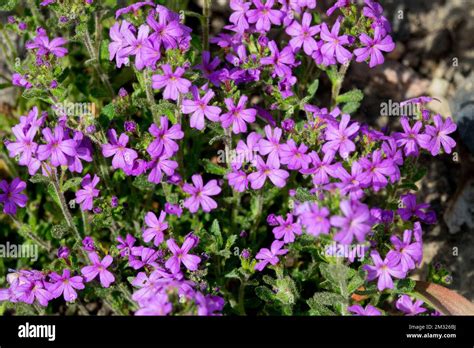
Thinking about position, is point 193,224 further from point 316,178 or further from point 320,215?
point 320,215

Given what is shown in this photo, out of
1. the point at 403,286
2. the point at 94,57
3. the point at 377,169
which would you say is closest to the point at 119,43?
the point at 94,57

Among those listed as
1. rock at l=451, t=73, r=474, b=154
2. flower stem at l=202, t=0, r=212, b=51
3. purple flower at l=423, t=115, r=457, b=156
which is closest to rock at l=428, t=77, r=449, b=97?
rock at l=451, t=73, r=474, b=154

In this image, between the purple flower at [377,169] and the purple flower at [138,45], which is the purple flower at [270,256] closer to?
the purple flower at [377,169]

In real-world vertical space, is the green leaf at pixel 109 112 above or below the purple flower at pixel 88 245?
above

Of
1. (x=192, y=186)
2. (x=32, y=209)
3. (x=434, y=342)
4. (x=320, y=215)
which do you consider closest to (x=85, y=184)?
(x=192, y=186)

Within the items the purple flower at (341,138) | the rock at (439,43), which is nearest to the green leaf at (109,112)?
the purple flower at (341,138)

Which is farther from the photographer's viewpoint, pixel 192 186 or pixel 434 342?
pixel 192 186

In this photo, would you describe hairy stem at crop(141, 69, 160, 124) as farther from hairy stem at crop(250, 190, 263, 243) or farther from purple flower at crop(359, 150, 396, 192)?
purple flower at crop(359, 150, 396, 192)
